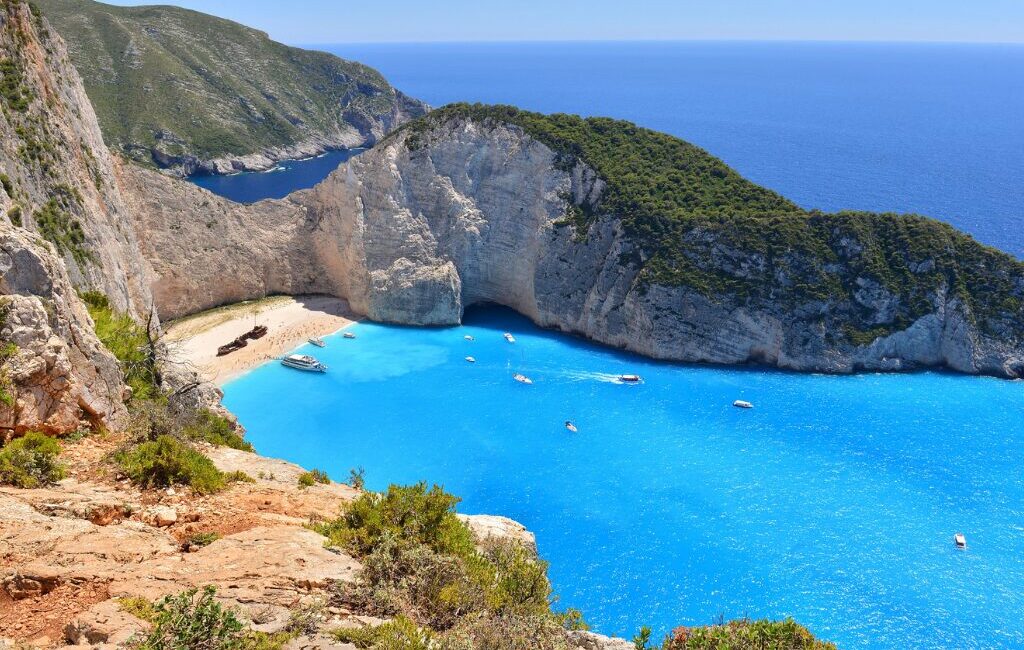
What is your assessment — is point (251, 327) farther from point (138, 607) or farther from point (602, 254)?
point (138, 607)

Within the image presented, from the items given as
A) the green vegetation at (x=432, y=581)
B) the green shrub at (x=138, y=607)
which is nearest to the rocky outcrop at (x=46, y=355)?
the green shrub at (x=138, y=607)

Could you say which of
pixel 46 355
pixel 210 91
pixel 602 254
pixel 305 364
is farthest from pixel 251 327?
pixel 210 91

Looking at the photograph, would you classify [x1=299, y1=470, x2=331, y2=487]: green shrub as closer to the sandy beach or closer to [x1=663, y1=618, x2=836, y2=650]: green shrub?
[x1=663, y1=618, x2=836, y2=650]: green shrub

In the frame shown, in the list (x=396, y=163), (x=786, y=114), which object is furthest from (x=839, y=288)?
(x=786, y=114)

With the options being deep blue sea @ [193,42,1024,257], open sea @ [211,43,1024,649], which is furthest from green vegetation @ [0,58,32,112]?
deep blue sea @ [193,42,1024,257]

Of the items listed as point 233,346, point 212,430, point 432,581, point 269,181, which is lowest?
point 233,346

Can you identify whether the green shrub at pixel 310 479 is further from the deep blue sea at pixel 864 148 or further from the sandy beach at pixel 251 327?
the deep blue sea at pixel 864 148
